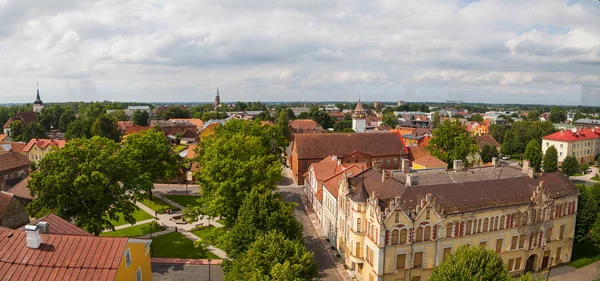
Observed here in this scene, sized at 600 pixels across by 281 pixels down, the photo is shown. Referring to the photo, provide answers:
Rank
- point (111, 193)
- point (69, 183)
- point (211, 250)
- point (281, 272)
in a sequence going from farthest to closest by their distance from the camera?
point (211, 250)
point (111, 193)
point (69, 183)
point (281, 272)

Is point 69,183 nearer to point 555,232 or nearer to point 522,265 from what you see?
point 522,265

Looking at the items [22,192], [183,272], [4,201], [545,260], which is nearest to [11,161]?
[22,192]

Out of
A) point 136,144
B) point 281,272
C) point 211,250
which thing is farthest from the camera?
point 136,144

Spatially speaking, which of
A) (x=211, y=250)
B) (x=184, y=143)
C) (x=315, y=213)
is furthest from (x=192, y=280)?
(x=184, y=143)

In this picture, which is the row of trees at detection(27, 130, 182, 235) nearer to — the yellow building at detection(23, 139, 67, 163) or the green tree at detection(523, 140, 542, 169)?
the yellow building at detection(23, 139, 67, 163)

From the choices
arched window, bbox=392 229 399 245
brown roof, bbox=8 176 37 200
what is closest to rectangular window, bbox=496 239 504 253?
arched window, bbox=392 229 399 245
